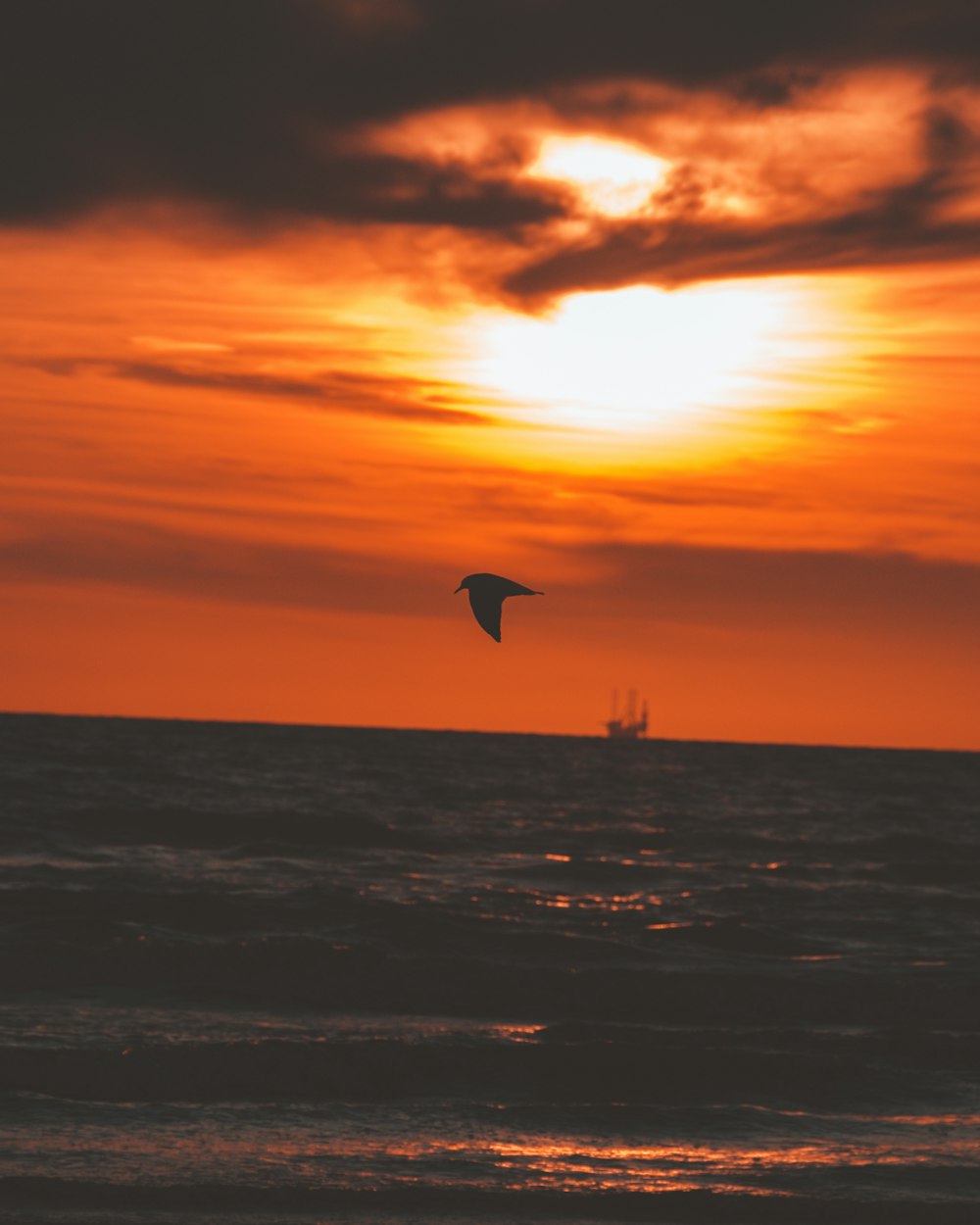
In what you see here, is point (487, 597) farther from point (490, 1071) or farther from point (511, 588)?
point (490, 1071)

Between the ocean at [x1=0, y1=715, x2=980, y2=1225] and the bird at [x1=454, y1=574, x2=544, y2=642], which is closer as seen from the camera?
the bird at [x1=454, y1=574, x2=544, y2=642]

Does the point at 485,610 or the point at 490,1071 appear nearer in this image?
the point at 485,610

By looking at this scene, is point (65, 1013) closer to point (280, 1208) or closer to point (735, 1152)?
point (280, 1208)

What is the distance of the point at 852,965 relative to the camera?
795 inches

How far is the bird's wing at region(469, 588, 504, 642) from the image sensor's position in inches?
313

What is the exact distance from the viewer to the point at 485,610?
7.98 m

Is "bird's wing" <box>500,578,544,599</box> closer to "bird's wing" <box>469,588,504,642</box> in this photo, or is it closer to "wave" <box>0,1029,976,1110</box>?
"bird's wing" <box>469,588,504,642</box>

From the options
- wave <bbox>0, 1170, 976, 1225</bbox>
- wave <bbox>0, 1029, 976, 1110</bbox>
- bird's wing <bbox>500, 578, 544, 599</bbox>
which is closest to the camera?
bird's wing <bbox>500, 578, 544, 599</bbox>

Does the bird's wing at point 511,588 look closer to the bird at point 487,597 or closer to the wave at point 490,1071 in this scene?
the bird at point 487,597

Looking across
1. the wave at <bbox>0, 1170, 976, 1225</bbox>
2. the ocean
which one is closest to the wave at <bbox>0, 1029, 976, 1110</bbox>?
the ocean

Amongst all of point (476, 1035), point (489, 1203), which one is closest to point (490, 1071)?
point (476, 1035)

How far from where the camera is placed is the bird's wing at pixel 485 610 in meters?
7.94

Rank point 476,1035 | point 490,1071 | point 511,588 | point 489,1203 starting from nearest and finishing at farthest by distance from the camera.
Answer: point 511,588, point 489,1203, point 490,1071, point 476,1035

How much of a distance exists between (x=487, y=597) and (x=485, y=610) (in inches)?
2.8
